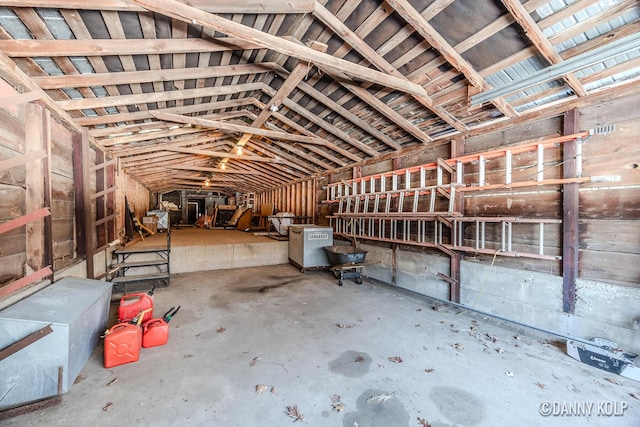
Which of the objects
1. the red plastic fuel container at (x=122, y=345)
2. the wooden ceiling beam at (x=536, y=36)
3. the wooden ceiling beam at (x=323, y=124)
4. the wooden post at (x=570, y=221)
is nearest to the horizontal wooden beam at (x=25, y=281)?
the red plastic fuel container at (x=122, y=345)

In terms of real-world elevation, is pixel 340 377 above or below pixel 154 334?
below

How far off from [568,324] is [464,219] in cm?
168

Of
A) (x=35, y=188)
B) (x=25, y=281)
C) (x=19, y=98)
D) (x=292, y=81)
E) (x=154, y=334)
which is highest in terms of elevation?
(x=292, y=81)

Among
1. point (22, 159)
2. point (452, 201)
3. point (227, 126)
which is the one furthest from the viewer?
point (227, 126)

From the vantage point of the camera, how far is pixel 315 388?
2119 millimetres

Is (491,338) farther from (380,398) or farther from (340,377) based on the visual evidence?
(340,377)

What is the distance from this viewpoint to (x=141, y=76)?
123 inches

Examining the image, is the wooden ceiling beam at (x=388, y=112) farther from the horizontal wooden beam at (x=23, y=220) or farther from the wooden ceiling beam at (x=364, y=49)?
the horizontal wooden beam at (x=23, y=220)

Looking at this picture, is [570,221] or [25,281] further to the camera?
[570,221]

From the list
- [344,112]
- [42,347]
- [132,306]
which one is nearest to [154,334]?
[132,306]

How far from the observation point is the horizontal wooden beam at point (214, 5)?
1.95 m

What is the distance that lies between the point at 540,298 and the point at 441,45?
3.35 meters

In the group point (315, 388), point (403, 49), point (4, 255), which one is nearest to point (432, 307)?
point (315, 388)

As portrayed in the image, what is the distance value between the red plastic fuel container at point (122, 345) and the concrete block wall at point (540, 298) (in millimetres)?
4392
